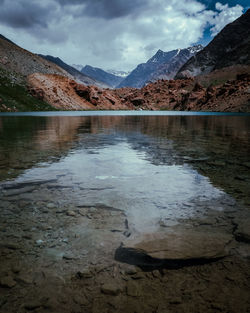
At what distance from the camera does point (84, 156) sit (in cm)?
1212

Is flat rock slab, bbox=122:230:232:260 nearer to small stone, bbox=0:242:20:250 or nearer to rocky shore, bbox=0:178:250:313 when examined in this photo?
rocky shore, bbox=0:178:250:313

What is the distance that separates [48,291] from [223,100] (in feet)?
576

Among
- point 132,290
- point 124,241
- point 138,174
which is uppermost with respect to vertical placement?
point 138,174

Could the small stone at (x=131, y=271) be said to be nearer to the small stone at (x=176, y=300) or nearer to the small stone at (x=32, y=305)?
→ the small stone at (x=176, y=300)

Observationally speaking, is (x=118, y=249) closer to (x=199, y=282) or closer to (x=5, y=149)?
(x=199, y=282)

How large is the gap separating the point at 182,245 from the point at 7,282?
2.87 meters

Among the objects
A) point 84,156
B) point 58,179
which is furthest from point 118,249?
point 84,156

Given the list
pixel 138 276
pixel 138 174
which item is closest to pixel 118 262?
→ pixel 138 276

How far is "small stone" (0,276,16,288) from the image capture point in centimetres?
332

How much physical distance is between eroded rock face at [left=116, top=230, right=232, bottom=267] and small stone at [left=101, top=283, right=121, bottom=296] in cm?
59

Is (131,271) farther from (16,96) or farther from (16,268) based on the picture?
(16,96)

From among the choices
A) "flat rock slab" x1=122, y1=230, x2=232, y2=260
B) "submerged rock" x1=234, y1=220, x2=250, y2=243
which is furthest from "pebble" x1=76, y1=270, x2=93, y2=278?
"submerged rock" x1=234, y1=220, x2=250, y2=243

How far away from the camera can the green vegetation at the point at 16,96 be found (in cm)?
14575

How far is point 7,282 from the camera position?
3.38 m
